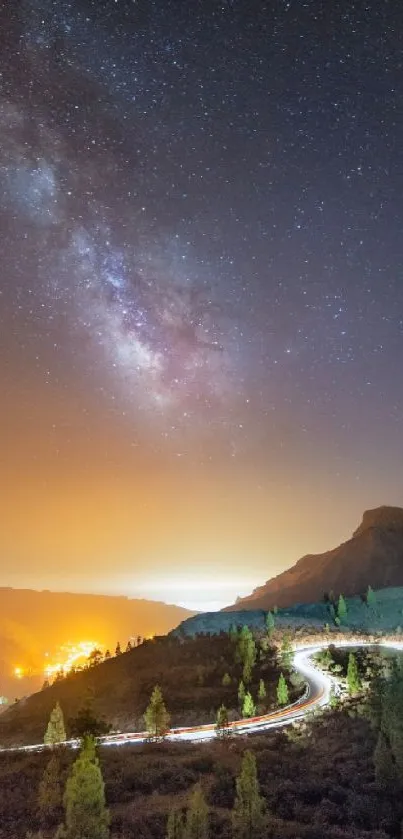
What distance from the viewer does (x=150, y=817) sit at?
23781mm

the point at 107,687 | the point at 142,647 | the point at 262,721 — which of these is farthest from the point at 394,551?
the point at 262,721

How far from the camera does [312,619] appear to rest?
122 metres

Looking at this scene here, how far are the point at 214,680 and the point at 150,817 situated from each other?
186 ft

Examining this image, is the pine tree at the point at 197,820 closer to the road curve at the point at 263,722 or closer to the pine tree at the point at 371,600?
the road curve at the point at 263,722

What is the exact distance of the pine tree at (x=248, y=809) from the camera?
19812mm

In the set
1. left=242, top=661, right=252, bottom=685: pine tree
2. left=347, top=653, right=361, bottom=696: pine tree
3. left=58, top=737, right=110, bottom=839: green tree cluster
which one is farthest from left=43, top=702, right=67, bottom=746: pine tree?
left=58, top=737, right=110, bottom=839: green tree cluster

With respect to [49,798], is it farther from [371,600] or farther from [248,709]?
[371,600]

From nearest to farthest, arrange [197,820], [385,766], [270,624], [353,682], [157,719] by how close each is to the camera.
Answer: [197,820] < [385,766] < [157,719] < [353,682] < [270,624]

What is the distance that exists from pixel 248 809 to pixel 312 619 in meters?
109

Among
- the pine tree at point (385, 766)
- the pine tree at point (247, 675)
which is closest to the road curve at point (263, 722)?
the pine tree at point (247, 675)

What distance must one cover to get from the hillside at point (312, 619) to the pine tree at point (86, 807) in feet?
316

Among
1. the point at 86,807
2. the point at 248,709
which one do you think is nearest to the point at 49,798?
the point at 86,807

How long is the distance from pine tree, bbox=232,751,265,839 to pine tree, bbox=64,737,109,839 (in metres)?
5.04

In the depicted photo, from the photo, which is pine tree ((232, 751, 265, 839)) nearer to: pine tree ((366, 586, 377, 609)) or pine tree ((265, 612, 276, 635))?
pine tree ((265, 612, 276, 635))
